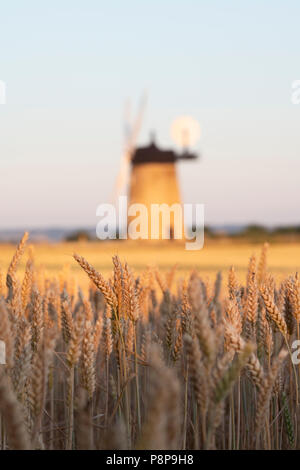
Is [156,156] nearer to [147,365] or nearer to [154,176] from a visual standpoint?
[154,176]

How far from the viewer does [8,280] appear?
7.50 ft

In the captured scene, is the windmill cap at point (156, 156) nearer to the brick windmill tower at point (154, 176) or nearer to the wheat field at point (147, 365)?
the brick windmill tower at point (154, 176)

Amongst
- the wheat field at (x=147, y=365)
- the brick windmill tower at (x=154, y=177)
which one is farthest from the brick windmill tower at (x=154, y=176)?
the wheat field at (x=147, y=365)

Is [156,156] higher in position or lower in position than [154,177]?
higher

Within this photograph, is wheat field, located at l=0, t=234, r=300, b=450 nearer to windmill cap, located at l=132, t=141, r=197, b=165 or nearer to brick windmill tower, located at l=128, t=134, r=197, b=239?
brick windmill tower, located at l=128, t=134, r=197, b=239

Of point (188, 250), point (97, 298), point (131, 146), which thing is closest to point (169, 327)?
point (97, 298)

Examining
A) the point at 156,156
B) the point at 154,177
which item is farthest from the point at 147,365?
the point at 156,156

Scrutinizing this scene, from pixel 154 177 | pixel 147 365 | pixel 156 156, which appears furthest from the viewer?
pixel 156 156

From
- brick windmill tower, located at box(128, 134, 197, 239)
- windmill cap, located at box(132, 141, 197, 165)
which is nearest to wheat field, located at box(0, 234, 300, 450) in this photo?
brick windmill tower, located at box(128, 134, 197, 239)

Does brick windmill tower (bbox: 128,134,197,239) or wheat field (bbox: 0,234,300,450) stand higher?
brick windmill tower (bbox: 128,134,197,239)

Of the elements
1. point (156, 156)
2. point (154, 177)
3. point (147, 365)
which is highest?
point (156, 156)

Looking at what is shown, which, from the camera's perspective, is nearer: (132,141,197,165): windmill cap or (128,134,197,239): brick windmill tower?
(128,134,197,239): brick windmill tower
